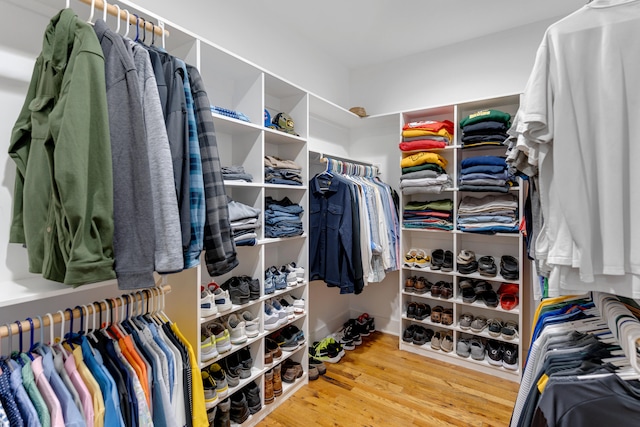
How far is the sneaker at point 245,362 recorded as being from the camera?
5.94 feet

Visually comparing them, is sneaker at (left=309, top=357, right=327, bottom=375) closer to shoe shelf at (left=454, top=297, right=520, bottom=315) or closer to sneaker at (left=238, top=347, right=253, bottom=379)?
sneaker at (left=238, top=347, right=253, bottom=379)

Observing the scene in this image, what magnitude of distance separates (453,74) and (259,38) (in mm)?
1758

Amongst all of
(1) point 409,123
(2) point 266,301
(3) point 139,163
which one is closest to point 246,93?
(3) point 139,163

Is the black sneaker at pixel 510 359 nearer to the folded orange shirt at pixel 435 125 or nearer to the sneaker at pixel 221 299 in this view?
the folded orange shirt at pixel 435 125

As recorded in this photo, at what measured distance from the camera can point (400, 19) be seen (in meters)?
2.45

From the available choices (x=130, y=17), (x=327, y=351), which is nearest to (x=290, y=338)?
(x=327, y=351)

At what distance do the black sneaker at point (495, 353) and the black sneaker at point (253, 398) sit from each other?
1.78 metres

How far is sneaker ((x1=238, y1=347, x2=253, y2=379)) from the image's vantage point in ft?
5.94

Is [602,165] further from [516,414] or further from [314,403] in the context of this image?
[314,403]

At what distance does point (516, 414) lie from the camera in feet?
3.53

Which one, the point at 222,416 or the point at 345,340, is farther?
the point at 345,340

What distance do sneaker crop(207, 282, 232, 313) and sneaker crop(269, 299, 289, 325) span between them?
0.42 m

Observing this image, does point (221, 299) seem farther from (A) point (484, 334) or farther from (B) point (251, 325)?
(A) point (484, 334)

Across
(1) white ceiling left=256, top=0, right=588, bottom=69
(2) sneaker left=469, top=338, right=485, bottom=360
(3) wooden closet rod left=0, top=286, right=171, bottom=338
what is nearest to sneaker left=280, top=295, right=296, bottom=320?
(3) wooden closet rod left=0, top=286, right=171, bottom=338
